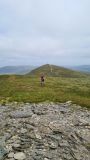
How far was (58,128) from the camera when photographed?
26719mm

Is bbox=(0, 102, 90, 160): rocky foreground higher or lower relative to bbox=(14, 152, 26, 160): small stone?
higher

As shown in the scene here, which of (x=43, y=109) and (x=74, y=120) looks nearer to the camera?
(x=74, y=120)

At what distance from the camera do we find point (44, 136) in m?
25.2

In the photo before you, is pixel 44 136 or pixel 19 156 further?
pixel 44 136

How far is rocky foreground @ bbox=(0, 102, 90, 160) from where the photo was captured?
73.7ft

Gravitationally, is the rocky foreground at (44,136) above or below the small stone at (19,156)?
above

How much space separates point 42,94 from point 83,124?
21.3 m

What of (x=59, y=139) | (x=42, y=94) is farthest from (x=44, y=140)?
(x=42, y=94)

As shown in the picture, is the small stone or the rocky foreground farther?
the rocky foreground

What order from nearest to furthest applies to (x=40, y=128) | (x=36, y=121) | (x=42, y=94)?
(x=40, y=128), (x=36, y=121), (x=42, y=94)

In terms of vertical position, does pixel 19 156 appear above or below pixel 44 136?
below

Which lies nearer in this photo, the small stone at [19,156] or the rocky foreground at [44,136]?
the small stone at [19,156]

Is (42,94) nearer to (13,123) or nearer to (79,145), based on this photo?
(13,123)

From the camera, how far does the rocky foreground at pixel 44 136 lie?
22453 mm
